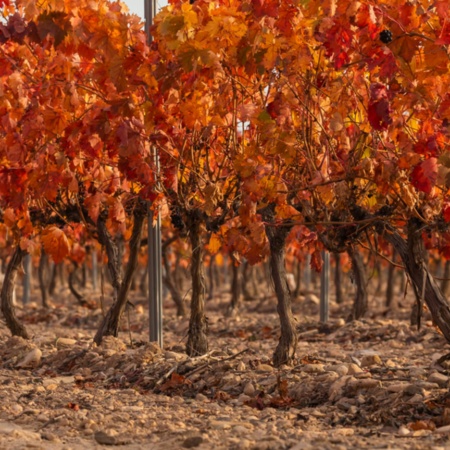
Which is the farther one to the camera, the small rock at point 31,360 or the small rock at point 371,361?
the small rock at point 31,360

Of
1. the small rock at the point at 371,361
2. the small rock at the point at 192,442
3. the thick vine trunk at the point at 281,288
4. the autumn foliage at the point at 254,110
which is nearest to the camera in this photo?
the small rock at the point at 192,442

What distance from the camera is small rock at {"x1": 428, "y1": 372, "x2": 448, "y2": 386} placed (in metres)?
6.85

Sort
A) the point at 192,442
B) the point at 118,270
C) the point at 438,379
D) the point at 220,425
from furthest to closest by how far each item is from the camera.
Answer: the point at 118,270 < the point at 438,379 < the point at 220,425 < the point at 192,442

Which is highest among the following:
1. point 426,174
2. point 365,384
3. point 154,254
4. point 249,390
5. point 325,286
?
point 426,174

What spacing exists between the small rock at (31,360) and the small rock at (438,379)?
4337 millimetres

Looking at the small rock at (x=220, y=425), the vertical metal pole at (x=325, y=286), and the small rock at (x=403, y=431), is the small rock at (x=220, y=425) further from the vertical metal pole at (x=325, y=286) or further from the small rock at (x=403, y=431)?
the vertical metal pole at (x=325, y=286)

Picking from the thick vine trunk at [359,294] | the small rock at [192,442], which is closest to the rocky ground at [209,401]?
the small rock at [192,442]

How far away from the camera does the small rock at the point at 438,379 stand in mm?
6850

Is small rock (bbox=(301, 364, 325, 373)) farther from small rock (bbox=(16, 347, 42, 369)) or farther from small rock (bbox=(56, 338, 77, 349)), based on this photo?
small rock (bbox=(56, 338, 77, 349))

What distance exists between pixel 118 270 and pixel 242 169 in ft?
12.7

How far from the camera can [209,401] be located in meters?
7.20

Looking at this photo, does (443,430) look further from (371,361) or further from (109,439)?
(371,361)

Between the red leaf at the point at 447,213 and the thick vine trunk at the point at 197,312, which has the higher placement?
the red leaf at the point at 447,213

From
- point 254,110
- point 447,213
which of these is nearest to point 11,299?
point 254,110
